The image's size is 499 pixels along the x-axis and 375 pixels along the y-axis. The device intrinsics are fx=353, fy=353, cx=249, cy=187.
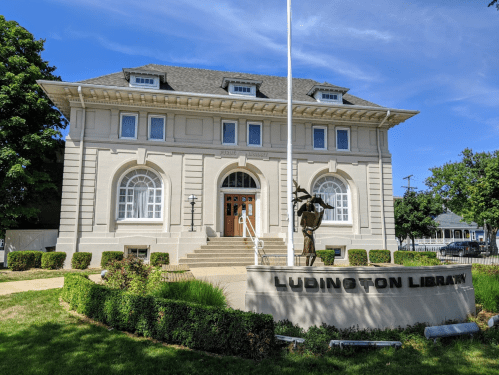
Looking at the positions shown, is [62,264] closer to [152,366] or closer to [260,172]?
[260,172]

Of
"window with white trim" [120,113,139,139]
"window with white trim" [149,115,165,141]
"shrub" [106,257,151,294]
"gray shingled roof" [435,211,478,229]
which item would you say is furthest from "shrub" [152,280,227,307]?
"gray shingled roof" [435,211,478,229]

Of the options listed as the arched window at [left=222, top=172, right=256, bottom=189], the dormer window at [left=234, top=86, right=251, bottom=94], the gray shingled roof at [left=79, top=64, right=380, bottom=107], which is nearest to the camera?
the gray shingled roof at [left=79, top=64, right=380, bottom=107]

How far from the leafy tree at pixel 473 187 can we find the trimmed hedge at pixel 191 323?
35374mm

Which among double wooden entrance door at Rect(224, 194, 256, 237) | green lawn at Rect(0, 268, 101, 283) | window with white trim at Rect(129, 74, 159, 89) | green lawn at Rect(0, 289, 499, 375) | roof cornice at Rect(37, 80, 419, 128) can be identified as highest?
window with white trim at Rect(129, 74, 159, 89)

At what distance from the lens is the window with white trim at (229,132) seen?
2075 cm

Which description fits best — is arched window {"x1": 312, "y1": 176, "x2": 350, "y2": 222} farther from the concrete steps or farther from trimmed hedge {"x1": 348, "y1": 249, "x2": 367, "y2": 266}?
the concrete steps

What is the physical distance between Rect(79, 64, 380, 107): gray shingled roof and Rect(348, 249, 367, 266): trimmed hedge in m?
9.55

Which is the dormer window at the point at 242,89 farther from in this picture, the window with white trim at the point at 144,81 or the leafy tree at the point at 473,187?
the leafy tree at the point at 473,187

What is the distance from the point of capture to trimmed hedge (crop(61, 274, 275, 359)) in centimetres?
610

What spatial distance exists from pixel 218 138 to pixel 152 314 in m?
14.6

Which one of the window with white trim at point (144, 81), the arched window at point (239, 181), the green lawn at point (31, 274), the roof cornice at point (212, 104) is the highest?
the window with white trim at point (144, 81)

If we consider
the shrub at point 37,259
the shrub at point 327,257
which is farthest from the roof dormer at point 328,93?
the shrub at point 37,259

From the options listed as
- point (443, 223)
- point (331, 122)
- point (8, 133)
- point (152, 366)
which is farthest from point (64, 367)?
point (443, 223)

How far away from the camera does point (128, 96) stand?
18922mm
